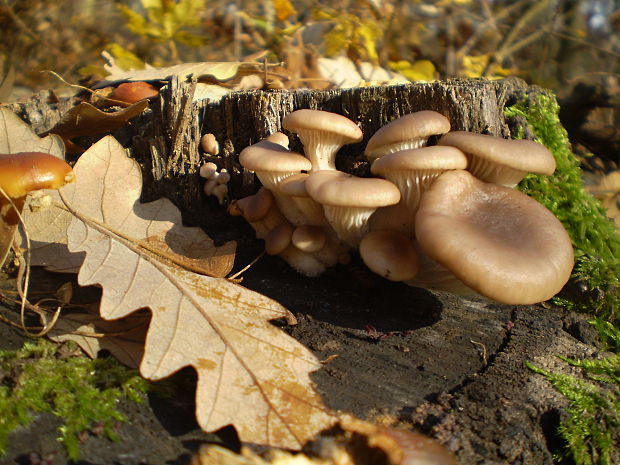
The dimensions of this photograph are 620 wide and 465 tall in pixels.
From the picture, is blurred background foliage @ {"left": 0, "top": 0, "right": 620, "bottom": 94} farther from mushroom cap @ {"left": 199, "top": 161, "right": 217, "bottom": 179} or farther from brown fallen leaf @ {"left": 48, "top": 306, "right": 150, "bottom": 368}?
brown fallen leaf @ {"left": 48, "top": 306, "right": 150, "bottom": 368}

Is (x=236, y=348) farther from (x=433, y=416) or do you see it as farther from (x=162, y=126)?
(x=162, y=126)

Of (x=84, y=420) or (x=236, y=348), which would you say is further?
(x=236, y=348)

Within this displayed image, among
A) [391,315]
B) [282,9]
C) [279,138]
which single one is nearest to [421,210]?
[391,315]

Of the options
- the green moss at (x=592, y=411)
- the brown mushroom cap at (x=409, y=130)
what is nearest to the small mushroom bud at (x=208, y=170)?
the brown mushroom cap at (x=409, y=130)

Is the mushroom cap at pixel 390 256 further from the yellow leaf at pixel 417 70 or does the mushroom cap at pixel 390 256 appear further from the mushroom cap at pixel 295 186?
the yellow leaf at pixel 417 70

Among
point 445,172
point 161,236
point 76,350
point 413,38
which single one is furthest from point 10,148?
point 413,38

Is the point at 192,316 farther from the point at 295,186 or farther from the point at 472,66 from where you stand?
the point at 472,66

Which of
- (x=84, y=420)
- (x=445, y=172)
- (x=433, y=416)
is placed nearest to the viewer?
(x=84, y=420)
